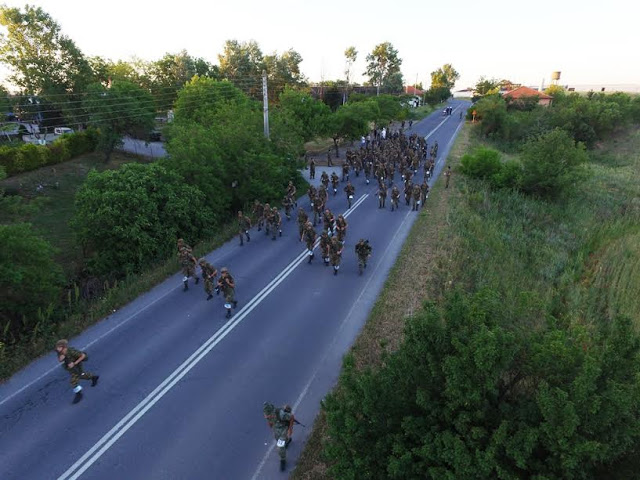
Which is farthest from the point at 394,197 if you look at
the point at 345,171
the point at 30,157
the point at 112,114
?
the point at 30,157

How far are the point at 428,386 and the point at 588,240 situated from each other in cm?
1914

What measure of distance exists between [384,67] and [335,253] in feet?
224

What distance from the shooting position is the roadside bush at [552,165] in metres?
24.7

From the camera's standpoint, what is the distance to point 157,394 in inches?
350

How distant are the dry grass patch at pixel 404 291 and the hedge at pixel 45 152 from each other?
22388 millimetres

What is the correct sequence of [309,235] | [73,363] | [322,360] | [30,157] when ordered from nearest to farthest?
1. [73,363]
2. [322,360]
3. [309,235]
4. [30,157]

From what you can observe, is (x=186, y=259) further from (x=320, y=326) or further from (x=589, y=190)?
(x=589, y=190)

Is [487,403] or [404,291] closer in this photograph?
[487,403]

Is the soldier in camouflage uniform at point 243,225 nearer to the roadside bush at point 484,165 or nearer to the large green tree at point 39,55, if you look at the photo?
the roadside bush at point 484,165

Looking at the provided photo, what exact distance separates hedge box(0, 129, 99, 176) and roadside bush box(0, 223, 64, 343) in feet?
44.2

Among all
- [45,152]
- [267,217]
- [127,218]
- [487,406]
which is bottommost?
[267,217]

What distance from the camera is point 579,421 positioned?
412 centimetres

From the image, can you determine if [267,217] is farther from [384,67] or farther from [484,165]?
[384,67]

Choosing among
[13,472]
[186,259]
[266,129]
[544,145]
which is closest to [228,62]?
[266,129]
